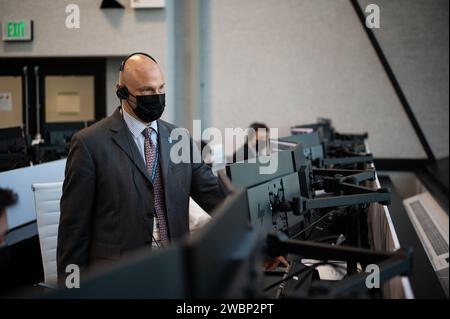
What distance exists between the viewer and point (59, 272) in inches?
71.0

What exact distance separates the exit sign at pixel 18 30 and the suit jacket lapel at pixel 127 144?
2.32 m

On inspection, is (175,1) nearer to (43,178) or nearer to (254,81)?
(254,81)

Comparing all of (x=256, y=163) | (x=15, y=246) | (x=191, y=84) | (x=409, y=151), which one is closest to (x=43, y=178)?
(x=15, y=246)

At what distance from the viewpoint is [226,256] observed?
793 mm

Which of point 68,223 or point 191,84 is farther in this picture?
point 191,84

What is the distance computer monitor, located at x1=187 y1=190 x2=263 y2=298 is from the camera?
0.69m

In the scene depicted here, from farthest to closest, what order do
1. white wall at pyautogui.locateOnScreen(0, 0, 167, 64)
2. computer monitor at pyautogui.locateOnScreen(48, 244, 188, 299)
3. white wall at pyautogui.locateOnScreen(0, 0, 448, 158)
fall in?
white wall at pyautogui.locateOnScreen(0, 0, 448, 158)
white wall at pyautogui.locateOnScreen(0, 0, 167, 64)
computer monitor at pyautogui.locateOnScreen(48, 244, 188, 299)

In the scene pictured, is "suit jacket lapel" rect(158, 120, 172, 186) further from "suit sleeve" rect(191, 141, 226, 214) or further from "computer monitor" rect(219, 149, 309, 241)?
"computer monitor" rect(219, 149, 309, 241)

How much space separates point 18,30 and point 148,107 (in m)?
2.96

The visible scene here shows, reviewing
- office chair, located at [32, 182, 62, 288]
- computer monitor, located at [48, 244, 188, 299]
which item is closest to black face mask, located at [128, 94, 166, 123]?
office chair, located at [32, 182, 62, 288]

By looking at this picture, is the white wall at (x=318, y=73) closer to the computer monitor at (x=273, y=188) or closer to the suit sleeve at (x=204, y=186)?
the suit sleeve at (x=204, y=186)

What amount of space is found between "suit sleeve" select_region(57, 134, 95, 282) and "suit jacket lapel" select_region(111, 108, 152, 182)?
13 cm

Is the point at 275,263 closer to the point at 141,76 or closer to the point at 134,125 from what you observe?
the point at 134,125

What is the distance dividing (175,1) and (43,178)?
3.54 meters
